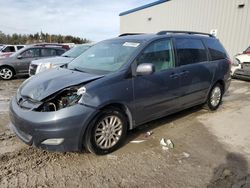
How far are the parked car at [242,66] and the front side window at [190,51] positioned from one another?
227 inches

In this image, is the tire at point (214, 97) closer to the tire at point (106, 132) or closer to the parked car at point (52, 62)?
the tire at point (106, 132)

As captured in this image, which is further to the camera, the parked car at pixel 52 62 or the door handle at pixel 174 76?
the parked car at pixel 52 62

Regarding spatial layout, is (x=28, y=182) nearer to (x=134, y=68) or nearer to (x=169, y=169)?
(x=169, y=169)

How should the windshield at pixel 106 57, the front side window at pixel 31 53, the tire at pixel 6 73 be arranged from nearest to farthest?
the windshield at pixel 106 57, the tire at pixel 6 73, the front side window at pixel 31 53

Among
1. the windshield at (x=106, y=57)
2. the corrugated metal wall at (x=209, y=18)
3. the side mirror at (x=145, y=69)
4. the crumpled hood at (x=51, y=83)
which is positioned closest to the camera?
the crumpled hood at (x=51, y=83)

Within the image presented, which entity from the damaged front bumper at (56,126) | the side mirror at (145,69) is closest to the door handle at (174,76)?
the side mirror at (145,69)

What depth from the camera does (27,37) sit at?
141ft

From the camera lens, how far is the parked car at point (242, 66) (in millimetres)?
10137

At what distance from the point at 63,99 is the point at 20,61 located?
29.0 ft

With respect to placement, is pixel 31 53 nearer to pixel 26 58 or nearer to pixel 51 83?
pixel 26 58

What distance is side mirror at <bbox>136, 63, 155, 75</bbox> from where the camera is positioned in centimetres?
375

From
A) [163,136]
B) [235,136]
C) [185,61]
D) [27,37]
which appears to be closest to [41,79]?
[163,136]

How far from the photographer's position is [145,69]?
3756 millimetres

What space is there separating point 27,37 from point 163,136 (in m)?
43.8
